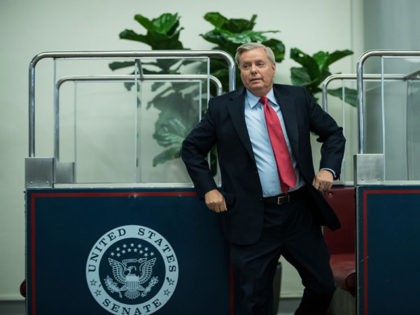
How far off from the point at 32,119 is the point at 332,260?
1.62 metres

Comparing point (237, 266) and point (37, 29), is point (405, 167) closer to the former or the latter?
point (237, 266)

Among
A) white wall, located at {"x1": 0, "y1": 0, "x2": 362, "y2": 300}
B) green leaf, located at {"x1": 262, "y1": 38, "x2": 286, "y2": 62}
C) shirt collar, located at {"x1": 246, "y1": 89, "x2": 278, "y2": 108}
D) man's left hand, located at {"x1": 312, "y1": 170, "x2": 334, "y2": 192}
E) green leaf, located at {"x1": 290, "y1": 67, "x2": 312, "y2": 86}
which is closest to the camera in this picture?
man's left hand, located at {"x1": 312, "y1": 170, "x2": 334, "y2": 192}

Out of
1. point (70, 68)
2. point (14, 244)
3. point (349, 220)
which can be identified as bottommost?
point (14, 244)

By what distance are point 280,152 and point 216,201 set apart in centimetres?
31

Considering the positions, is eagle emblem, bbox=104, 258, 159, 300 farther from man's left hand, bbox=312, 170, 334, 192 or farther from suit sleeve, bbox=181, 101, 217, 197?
man's left hand, bbox=312, 170, 334, 192

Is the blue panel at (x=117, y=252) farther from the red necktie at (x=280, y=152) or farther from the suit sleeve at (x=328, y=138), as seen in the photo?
the suit sleeve at (x=328, y=138)

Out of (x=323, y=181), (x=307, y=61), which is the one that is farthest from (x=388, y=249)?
(x=307, y=61)

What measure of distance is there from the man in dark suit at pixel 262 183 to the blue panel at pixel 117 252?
22 cm

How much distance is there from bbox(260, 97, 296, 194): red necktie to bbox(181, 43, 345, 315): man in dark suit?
20mm

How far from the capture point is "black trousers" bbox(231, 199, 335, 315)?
2.32 metres

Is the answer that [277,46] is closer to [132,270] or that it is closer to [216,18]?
[216,18]

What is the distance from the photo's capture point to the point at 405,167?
334 centimetres

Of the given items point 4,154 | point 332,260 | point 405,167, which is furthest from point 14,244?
point 405,167

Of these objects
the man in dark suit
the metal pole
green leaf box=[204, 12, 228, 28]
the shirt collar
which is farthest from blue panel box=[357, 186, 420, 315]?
green leaf box=[204, 12, 228, 28]
